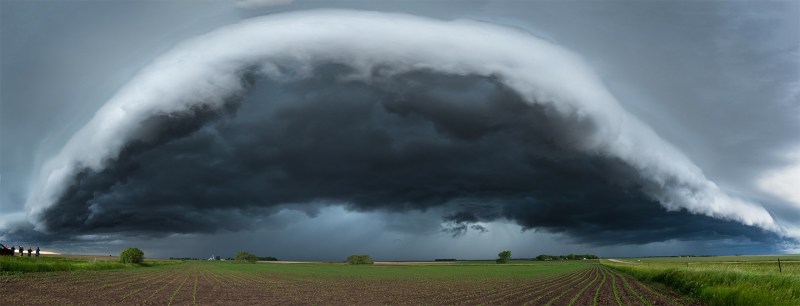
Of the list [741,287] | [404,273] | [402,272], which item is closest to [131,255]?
[402,272]

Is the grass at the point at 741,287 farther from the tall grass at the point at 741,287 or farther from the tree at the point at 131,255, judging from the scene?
the tree at the point at 131,255

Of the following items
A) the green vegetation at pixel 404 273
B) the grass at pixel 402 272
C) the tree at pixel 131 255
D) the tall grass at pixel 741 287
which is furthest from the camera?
the tree at pixel 131 255

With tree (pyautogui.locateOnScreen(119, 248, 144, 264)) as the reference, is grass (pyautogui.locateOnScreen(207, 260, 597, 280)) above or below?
below

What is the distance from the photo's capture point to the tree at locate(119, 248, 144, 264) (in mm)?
120688

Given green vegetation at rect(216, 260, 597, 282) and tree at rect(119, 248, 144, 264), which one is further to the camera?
tree at rect(119, 248, 144, 264)

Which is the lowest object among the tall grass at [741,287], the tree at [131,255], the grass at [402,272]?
the grass at [402,272]

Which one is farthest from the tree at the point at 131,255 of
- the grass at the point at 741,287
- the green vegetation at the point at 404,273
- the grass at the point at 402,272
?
the grass at the point at 741,287

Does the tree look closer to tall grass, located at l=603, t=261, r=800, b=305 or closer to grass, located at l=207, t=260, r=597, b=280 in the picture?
grass, located at l=207, t=260, r=597, b=280

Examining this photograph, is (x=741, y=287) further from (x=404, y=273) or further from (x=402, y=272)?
(x=402, y=272)

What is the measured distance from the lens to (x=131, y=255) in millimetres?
122188

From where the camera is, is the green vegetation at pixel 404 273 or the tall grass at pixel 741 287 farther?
the green vegetation at pixel 404 273

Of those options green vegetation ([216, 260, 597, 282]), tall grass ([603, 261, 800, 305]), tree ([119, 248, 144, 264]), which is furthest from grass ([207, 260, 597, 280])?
tall grass ([603, 261, 800, 305])

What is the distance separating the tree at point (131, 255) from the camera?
121 meters

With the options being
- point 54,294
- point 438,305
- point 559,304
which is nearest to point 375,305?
point 438,305
